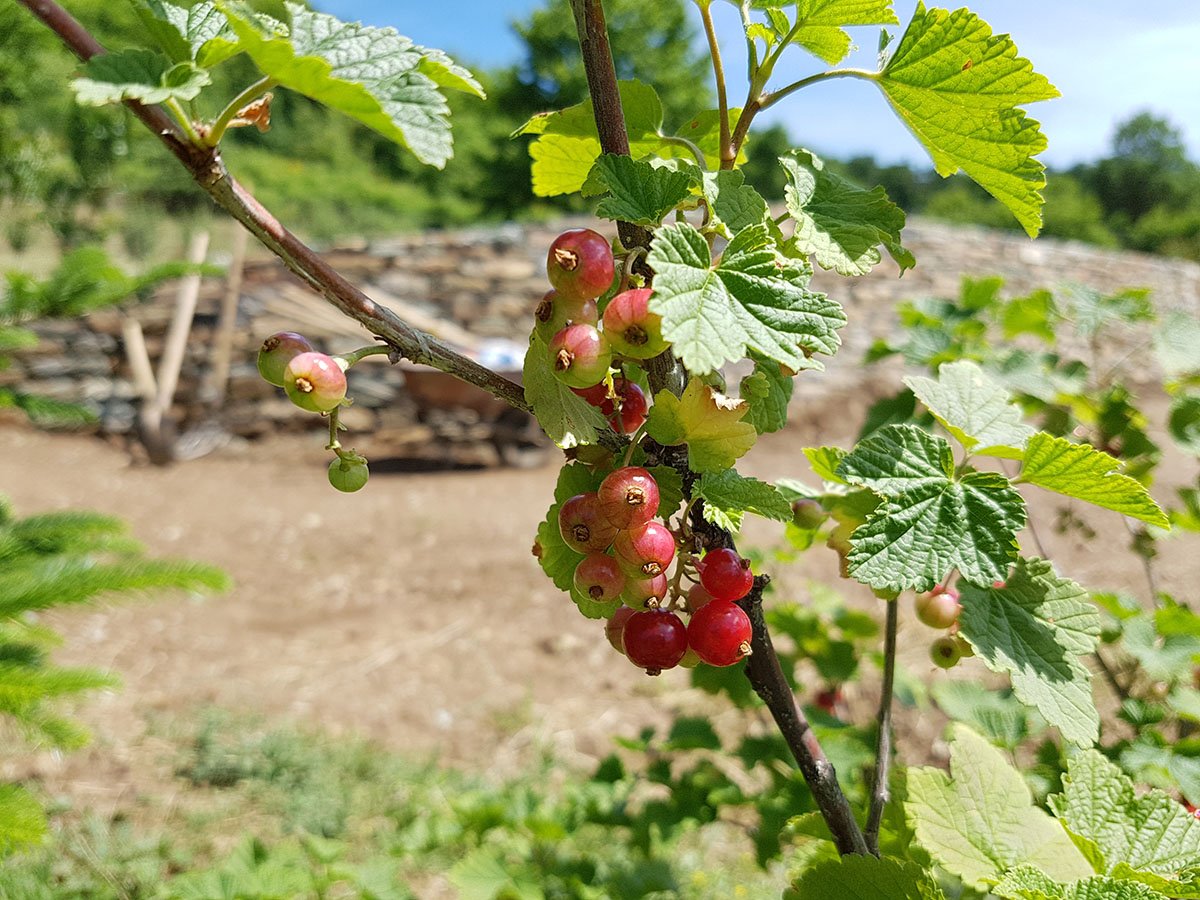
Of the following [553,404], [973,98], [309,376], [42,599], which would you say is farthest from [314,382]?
[42,599]

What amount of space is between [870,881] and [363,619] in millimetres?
3796

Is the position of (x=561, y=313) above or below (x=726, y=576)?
above

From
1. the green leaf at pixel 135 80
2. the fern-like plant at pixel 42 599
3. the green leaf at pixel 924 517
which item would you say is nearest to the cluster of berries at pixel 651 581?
the green leaf at pixel 924 517

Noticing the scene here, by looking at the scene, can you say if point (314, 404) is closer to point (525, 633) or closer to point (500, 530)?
point (525, 633)

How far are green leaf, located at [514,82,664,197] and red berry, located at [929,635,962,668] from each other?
519mm

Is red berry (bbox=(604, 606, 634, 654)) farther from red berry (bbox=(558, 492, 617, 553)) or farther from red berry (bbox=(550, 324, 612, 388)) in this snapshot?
red berry (bbox=(550, 324, 612, 388))

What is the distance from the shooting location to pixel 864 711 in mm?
2592

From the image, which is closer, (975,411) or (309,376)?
(309,376)

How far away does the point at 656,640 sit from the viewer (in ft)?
1.85

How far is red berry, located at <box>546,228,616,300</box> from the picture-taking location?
1.63 ft

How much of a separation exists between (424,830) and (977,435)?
56.4 inches

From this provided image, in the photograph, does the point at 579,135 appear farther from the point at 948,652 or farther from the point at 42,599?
the point at 42,599

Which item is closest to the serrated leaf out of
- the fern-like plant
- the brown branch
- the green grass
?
the brown branch

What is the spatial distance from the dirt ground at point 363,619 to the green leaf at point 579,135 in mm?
1693
